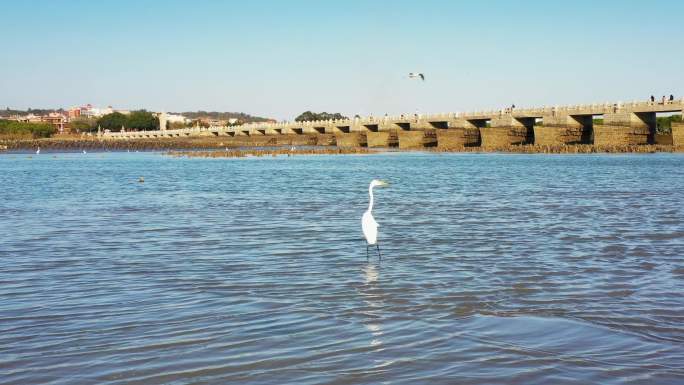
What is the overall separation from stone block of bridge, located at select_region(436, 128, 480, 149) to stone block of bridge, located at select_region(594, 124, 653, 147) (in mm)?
16985

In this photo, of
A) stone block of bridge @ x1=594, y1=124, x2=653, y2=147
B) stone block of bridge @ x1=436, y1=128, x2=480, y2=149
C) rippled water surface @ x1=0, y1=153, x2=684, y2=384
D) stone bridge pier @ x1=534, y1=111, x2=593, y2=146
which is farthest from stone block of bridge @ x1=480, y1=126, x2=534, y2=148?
rippled water surface @ x1=0, y1=153, x2=684, y2=384

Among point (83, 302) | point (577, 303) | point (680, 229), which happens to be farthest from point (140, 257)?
point (680, 229)

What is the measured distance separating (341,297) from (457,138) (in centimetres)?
7844

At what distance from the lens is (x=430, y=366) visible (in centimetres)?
664

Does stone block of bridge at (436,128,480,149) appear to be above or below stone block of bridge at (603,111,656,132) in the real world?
below

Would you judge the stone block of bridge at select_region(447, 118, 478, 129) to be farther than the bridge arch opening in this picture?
No

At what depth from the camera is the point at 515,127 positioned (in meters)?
83.2

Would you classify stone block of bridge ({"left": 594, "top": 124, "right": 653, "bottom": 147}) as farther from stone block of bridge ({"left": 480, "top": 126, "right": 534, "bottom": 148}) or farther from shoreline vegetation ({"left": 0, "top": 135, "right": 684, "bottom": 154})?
stone block of bridge ({"left": 480, "top": 126, "right": 534, "bottom": 148})

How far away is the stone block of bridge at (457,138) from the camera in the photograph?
86562 mm

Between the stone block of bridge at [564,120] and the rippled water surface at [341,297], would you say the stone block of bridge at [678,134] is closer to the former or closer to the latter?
the stone block of bridge at [564,120]

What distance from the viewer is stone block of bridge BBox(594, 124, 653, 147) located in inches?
2800

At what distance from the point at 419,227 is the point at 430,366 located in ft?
34.1

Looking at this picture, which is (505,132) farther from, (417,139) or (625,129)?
(625,129)

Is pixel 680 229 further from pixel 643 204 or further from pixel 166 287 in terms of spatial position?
pixel 166 287
